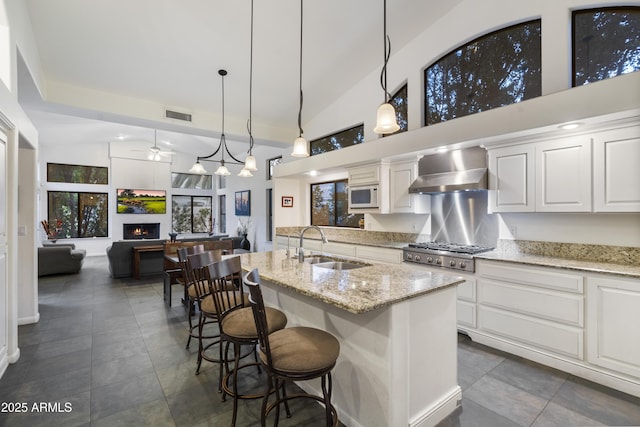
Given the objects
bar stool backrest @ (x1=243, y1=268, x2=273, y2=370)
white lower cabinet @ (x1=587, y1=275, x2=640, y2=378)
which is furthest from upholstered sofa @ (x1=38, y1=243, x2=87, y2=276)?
white lower cabinet @ (x1=587, y1=275, x2=640, y2=378)

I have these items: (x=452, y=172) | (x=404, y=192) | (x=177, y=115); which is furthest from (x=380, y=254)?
(x=177, y=115)

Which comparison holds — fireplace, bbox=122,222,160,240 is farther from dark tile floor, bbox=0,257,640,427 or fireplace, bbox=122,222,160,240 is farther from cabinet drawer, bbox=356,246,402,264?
cabinet drawer, bbox=356,246,402,264

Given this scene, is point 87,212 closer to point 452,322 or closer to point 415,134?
point 415,134

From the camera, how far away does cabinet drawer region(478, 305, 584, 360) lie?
2436 millimetres

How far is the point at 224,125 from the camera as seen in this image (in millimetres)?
5539

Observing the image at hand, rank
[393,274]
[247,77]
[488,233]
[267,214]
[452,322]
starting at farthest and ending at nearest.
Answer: [267,214] → [247,77] → [488,233] → [393,274] → [452,322]

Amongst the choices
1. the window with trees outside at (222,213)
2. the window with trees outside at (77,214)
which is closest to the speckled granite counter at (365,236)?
the window with trees outside at (222,213)

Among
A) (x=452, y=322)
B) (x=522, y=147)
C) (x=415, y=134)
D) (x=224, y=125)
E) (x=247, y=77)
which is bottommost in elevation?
(x=452, y=322)

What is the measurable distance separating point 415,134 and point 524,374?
2764 millimetres

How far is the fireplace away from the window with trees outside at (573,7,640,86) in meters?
10.9

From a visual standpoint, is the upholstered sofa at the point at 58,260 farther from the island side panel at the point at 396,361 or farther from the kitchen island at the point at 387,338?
the island side panel at the point at 396,361

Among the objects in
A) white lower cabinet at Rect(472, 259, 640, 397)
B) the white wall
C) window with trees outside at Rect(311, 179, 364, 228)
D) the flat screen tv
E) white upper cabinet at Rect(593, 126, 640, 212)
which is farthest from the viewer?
the flat screen tv

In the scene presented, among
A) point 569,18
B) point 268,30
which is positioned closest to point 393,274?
point 569,18

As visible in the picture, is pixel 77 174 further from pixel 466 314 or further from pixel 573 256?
pixel 573 256
